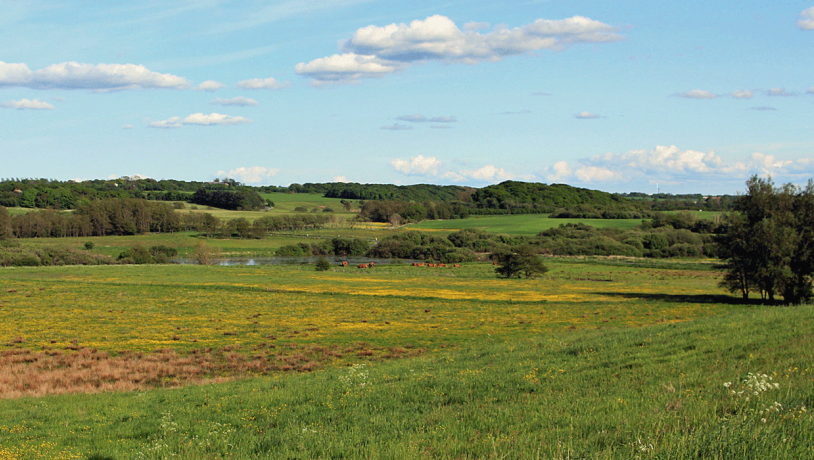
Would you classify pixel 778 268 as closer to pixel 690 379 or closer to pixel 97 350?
pixel 690 379

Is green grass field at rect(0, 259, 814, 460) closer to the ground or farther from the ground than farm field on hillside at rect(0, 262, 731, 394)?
farther from the ground

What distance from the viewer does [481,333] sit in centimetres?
3203

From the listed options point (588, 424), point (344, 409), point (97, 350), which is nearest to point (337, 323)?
point (97, 350)

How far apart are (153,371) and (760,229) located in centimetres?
4107

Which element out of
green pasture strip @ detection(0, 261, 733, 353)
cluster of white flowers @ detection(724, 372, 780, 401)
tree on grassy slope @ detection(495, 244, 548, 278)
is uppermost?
cluster of white flowers @ detection(724, 372, 780, 401)

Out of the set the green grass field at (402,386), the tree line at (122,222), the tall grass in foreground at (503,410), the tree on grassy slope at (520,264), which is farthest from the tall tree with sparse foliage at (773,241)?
the tree line at (122,222)

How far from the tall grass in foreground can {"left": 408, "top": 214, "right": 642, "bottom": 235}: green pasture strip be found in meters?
141

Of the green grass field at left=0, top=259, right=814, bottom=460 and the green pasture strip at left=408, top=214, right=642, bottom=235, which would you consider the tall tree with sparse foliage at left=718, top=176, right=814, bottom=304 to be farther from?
the green pasture strip at left=408, top=214, right=642, bottom=235

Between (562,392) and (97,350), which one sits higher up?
(562,392)

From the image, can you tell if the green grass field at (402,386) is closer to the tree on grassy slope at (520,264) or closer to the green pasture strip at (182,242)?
the tree on grassy slope at (520,264)

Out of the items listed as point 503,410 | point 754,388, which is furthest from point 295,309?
point 754,388

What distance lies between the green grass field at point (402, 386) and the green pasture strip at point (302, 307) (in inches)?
14.3

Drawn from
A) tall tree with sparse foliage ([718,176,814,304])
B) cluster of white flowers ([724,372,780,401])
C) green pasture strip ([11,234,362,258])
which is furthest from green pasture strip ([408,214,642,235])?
cluster of white flowers ([724,372,780,401])

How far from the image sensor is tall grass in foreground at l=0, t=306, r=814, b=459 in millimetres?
6680
